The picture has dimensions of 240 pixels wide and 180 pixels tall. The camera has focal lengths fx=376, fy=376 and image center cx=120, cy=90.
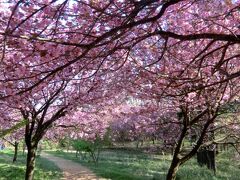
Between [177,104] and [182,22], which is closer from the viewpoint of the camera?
[182,22]

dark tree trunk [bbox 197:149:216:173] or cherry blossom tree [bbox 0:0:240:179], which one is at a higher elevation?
cherry blossom tree [bbox 0:0:240:179]

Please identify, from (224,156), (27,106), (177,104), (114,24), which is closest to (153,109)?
(177,104)

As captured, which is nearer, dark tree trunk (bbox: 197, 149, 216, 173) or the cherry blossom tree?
the cherry blossom tree

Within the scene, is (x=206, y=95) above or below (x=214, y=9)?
below

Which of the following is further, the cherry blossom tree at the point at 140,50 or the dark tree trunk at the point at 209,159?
the dark tree trunk at the point at 209,159

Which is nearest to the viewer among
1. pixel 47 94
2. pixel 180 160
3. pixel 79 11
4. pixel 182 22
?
pixel 79 11

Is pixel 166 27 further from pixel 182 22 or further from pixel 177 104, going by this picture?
pixel 177 104

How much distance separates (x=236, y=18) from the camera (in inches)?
255

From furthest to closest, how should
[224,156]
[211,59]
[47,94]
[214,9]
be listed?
[224,156]
[47,94]
[211,59]
[214,9]

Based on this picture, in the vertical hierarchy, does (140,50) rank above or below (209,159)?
above

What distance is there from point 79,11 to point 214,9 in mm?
2680

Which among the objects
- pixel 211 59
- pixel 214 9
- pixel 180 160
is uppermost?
pixel 214 9

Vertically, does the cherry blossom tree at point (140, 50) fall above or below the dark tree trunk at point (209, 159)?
above

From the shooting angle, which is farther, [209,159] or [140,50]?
[209,159]
